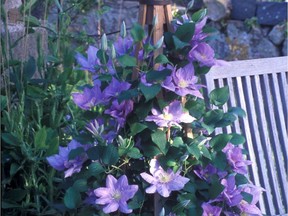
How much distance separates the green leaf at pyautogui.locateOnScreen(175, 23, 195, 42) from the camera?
5.27 feet

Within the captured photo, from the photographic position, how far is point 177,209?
164 cm

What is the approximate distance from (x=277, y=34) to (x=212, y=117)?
10.4ft

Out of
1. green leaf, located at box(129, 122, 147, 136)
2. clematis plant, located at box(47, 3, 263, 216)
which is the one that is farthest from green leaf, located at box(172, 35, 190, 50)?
green leaf, located at box(129, 122, 147, 136)

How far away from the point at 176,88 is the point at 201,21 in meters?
0.19

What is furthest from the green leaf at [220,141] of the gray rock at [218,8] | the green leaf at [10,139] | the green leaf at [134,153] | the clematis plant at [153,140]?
the gray rock at [218,8]

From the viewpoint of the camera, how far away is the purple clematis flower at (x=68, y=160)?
1.69 meters

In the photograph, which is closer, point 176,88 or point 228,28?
point 176,88

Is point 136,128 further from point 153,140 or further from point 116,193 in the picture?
point 116,193

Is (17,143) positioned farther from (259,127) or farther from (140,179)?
(259,127)

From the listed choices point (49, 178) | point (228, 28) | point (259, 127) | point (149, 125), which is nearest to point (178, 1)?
point (228, 28)

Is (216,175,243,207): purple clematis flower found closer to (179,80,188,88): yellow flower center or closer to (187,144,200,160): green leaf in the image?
(187,144,200,160): green leaf

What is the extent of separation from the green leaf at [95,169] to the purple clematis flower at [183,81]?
262 mm

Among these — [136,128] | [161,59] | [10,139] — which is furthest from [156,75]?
[10,139]

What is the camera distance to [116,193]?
1617 millimetres
